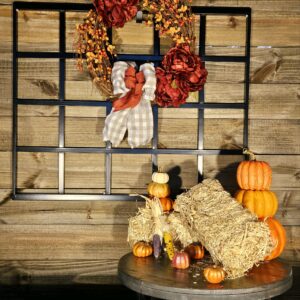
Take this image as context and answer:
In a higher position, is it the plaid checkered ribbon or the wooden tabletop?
the plaid checkered ribbon

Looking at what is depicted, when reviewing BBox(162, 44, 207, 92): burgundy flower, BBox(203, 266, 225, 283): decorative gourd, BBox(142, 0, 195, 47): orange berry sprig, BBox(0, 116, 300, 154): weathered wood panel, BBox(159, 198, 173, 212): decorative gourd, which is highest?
BBox(142, 0, 195, 47): orange berry sprig

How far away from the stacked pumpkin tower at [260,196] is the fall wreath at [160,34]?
560 millimetres

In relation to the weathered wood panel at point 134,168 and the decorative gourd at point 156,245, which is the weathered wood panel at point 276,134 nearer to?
the weathered wood panel at point 134,168

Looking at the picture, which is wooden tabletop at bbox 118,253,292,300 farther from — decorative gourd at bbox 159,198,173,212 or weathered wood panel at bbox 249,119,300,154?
weathered wood panel at bbox 249,119,300,154

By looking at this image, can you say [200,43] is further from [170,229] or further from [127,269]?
[127,269]

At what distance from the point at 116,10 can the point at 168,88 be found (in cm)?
52

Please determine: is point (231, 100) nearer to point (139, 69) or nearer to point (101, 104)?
point (139, 69)

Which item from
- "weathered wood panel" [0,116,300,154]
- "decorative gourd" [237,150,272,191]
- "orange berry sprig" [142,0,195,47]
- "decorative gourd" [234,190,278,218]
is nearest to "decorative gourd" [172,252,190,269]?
"decorative gourd" [234,190,278,218]

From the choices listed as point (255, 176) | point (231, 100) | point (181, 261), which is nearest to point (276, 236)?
point (255, 176)

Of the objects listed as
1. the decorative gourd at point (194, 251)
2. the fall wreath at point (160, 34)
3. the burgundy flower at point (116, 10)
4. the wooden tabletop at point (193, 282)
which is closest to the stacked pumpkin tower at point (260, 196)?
the wooden tabletop at point (193, 282)

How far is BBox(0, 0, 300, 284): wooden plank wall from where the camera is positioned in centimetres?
309

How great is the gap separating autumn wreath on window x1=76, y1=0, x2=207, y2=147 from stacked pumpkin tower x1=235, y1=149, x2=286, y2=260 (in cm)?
56

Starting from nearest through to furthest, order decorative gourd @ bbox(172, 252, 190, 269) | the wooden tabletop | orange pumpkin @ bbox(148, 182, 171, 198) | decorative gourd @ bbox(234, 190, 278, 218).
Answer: the wooden tabletop → decorative gourd @ bbox(172, 252, 190, 269) → decorative gourd @ bbox(234, 190, 278, 218) → orange pumpkin @ bbox(148, 182, 171, 198)

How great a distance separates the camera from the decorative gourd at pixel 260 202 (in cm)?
261
